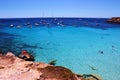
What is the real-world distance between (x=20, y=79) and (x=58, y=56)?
15.5 metres

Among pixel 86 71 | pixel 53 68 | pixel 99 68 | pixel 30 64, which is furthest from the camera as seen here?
pixel 99 68

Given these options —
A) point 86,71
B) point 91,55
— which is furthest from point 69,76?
point 91,55

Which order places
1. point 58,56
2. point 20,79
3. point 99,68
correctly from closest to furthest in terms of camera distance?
point 20,79 → point 99,68 → point 58,56

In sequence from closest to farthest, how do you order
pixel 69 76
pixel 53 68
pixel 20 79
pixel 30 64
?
pixel 20 79 → pixel 69 76 → pixel 53 68 → pixel 30 64

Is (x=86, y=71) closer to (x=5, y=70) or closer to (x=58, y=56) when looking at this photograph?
(x=58, y=56)

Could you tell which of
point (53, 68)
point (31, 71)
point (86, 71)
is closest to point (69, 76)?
point (53, 68)

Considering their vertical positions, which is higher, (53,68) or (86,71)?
(53,68)

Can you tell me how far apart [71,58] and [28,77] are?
14.6 m

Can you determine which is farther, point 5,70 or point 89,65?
point 89,65

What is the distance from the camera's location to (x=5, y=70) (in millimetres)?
12984

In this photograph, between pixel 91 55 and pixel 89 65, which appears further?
pixel 91 55

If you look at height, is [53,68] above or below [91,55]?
above

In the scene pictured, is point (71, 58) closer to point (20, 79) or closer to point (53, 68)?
point (53, 68)

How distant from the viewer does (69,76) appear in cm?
1238
